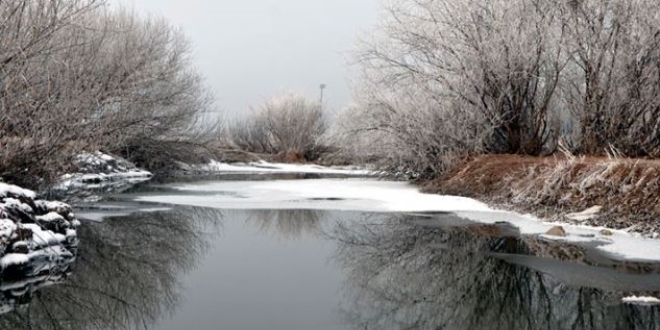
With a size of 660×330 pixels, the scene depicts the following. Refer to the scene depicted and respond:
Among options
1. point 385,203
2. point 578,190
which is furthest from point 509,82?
point 578,190

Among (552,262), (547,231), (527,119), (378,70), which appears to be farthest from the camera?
(378,70)

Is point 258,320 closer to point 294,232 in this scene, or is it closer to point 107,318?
point 107,318

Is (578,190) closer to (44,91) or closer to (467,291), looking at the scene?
(467,291)

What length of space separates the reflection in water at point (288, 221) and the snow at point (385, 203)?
0.91m

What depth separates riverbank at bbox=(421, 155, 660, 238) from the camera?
11078mm

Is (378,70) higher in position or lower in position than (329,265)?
higher

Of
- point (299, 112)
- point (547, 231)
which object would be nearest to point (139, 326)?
point (547, 231)

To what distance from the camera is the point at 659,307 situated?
611 centimetres

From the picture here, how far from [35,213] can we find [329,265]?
396 centimetres

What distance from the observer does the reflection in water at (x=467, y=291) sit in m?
5.91

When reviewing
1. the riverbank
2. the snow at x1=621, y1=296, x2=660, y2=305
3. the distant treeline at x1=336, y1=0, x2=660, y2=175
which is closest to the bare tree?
the distant treeline at x1=336, y1=0, x2=660, y2=175

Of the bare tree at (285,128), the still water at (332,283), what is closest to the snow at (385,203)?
the still water at (332,283)

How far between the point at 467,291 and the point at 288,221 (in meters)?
6.32

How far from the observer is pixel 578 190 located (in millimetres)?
13008
